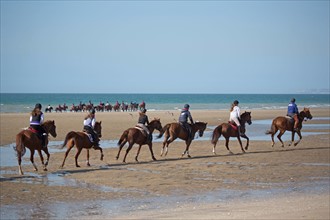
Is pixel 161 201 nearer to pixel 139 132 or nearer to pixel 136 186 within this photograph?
pixel 136 186

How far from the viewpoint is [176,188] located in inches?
498

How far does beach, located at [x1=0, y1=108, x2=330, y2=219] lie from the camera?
32.4 feet

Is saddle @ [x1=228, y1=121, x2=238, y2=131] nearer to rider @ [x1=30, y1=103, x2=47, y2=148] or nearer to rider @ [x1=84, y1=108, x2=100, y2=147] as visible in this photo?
rider @ [x1=84, y1=108, x2=100, y2=147]

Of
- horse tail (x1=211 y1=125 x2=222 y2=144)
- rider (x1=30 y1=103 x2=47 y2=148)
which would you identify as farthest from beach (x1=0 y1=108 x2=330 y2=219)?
rider (x1=30 y1=103 x2=47 y2=148)

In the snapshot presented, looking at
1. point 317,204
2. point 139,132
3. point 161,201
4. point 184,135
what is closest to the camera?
point 317,204

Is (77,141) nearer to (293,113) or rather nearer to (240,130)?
(240,130)

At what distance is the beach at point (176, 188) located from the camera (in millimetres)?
9883

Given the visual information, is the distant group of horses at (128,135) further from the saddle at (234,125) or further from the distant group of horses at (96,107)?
the distant group of horses at (96,107)

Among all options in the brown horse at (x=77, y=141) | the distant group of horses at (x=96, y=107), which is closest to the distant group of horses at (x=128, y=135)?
the brown horse at (x=77, y=141)

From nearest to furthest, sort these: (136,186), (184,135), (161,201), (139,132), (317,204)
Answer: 1. (317,204)
2. (161,201)
3. (136,186)
4. (139,132)
5. (184,135)

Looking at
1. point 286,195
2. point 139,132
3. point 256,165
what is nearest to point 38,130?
point 139,132

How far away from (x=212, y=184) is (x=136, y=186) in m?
2.02

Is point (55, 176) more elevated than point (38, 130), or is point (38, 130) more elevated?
point (38, 130)

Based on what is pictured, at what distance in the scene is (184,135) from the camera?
20.4 metres
